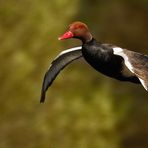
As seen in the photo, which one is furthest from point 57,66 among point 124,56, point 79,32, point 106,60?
point 124,56

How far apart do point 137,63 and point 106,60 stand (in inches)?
13.1

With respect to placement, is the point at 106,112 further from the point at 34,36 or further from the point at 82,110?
the point at 34,36

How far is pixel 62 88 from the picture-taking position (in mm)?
36188

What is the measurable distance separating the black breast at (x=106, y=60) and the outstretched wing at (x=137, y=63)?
0.09 meters

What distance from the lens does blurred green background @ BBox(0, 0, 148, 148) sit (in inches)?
1377

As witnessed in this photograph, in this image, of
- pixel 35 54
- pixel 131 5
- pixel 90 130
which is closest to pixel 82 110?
pixel 90 130

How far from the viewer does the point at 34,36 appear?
118 feet

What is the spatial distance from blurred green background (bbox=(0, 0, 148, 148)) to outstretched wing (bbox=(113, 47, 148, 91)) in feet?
76.8

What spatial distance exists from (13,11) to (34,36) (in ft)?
5.50

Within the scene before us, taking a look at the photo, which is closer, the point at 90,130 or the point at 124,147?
the point at 90,130

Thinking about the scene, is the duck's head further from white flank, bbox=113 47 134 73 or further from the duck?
white flank, bbox=113 47 134 73

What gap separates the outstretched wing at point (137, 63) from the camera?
35.0 feet

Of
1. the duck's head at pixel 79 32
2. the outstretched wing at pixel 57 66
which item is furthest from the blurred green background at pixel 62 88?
the duck's head at pixel 79 32

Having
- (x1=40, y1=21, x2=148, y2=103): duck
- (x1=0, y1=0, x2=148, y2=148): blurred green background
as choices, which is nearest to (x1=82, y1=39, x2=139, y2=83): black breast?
(x1=40, y1=21, x2=148, y2=103): duck
